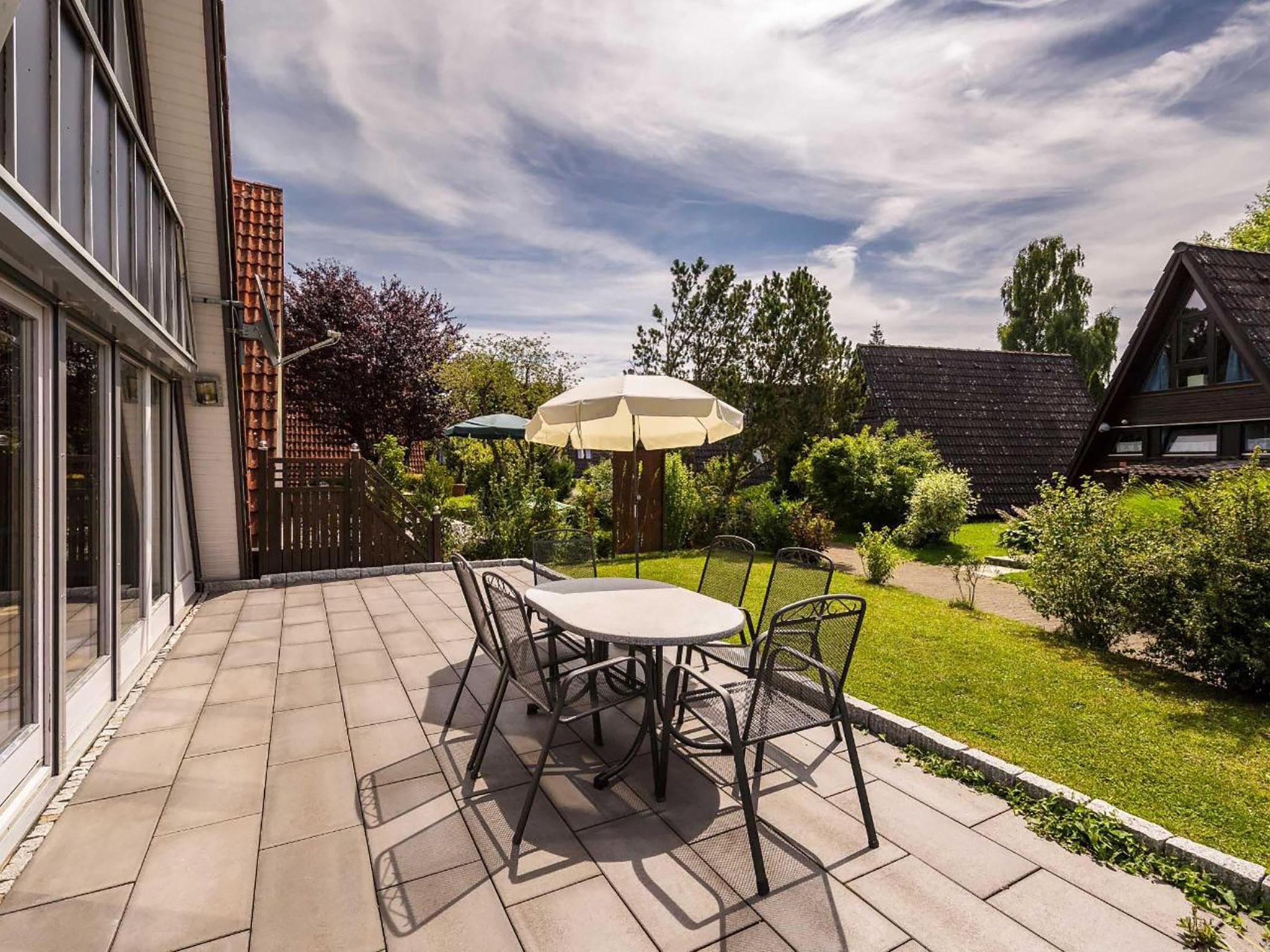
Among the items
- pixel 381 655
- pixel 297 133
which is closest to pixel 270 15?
pixel 297 133

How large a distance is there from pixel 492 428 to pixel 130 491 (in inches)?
259

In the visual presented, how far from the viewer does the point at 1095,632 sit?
5.30m

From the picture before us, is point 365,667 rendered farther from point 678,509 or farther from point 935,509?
point 935,509

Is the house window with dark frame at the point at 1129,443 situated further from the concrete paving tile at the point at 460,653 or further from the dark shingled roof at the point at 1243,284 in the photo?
the concrete paving tile at the point at 460,653

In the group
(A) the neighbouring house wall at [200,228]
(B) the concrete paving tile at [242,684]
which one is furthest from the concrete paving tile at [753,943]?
(A) the neighbouring house wall at [200,228]

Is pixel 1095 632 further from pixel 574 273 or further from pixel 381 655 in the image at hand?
pixel 574 273

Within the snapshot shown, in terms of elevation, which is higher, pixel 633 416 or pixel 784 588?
pixel 633 416

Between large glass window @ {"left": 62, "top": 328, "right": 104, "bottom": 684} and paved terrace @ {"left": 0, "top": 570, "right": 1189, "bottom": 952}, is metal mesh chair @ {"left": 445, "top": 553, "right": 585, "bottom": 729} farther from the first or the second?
large glass window @ {"left": 62, "top": 328, "right": 104, "bottom": 684}

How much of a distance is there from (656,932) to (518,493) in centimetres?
782

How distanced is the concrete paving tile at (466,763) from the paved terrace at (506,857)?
15mm

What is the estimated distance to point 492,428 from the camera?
1077 cm

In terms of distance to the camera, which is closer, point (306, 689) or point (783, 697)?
point (783, 697)

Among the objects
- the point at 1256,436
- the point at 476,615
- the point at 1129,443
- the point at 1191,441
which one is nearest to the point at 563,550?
the point at 476,615

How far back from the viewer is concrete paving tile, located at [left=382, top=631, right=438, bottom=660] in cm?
496
